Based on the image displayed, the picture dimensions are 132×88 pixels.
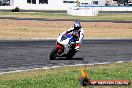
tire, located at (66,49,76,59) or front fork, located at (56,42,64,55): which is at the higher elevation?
front fork, located at (56,42,64,55)

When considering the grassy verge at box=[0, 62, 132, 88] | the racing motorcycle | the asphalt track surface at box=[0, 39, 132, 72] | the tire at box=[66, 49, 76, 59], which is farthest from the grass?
the grassy verge at box=[0, 62, 132, 88]

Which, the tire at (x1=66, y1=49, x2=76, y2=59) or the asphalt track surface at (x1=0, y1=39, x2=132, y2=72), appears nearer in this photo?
the asphalt track surface at (x1=0, y1=39, x2=132, y2=72)

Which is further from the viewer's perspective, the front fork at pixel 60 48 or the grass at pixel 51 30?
the grass at pixel 51 30

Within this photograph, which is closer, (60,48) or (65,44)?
(65,44)

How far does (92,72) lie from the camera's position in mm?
15039

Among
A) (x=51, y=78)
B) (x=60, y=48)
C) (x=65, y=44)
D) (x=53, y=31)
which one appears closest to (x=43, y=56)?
(x=60, y=48)

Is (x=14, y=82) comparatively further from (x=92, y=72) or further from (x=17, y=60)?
(x=17, y=60)

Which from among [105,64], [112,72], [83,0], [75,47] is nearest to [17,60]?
[75,47]

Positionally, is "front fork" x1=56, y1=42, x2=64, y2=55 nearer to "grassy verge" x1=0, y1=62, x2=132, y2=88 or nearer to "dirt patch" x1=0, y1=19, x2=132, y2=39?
"grassy verge" x1=0, y1=62, x2=132, y2=88

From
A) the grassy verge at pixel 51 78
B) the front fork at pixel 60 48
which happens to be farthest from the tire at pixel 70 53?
the grassy verge at pixel 51 78

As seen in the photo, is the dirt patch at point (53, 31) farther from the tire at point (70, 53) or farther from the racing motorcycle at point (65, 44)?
the racing motorcycle at point (65, 44)

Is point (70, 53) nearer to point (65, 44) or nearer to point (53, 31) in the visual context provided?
point (65, 44)

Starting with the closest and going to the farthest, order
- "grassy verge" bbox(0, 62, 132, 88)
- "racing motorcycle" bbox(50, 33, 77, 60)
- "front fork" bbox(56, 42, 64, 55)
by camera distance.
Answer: "grassy verge" bbox(0, 62, 132, 88) < "racing motorcycle" bbox(50, 33, 77, 60) < "front fork" bbox(56, 42, 64, 55)

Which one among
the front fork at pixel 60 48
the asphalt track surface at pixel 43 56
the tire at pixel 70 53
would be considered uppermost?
the front fork at pixel 60 48
